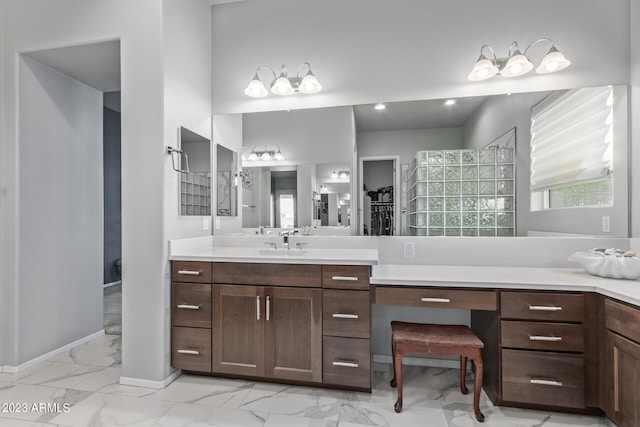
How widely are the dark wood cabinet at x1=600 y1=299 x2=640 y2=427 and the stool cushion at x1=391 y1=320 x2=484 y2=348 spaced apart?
0.59m

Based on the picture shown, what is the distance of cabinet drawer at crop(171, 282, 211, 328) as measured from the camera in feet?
7.23

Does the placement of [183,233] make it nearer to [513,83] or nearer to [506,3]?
[513,83]

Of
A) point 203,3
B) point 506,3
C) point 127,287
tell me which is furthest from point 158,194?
point 506,3

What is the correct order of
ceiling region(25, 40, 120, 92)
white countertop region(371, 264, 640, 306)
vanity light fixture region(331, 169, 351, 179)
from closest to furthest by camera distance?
white countertop region(371, 264, 640, 306) → ceiling region(25, 40, 120, 92) → vanity light fixture region(331, 169, 351, 179)

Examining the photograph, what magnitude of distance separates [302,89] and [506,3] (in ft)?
5.21

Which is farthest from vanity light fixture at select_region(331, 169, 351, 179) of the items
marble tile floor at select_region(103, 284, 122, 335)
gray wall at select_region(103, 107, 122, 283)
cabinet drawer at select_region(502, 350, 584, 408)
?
gray wall at select_region(103, 107, 122, 283)

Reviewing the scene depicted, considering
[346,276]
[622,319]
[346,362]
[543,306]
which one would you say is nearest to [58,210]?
[346,276]

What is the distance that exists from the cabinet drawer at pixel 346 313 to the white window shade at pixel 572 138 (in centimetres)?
151

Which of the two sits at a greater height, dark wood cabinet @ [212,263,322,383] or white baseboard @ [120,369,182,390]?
dark wood cabinet @ [212,263,322,383]

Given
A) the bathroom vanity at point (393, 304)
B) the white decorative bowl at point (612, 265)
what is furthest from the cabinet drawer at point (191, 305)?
the white decorative bowl at point (612, 265)

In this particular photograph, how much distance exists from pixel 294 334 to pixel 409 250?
1.06 metres

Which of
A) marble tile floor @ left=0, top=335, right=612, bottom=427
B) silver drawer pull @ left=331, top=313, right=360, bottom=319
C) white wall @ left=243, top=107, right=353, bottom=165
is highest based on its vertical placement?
white wall @ left=243, top=107, right=353, bottom=165

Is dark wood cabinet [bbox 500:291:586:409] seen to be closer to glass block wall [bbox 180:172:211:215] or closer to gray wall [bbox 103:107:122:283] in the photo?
glass block wall [bbox 180:172:211:215]

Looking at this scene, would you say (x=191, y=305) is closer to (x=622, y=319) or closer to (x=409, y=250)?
(x=409, y=250)
